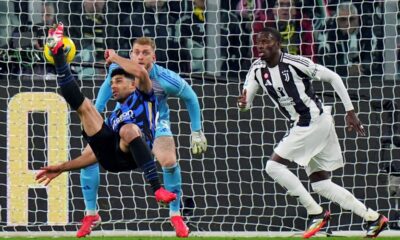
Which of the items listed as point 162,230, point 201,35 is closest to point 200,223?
point 162,230

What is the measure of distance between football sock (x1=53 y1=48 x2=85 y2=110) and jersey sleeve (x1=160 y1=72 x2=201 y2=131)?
1.84 meters

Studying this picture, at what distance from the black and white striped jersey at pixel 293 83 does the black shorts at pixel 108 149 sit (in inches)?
77.9

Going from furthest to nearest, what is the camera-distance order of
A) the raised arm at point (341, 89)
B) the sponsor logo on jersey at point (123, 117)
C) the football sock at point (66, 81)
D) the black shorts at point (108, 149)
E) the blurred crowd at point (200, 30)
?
the blurred crowd at point (200, 30), the raised arm at point (341, 89), the sponsor logo on jersey at point (123, 117), the black shorts at point (108, 149), the football sock at point (66, 81)

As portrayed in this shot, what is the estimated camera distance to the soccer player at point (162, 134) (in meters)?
13.7

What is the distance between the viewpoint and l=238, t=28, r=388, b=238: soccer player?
44.7 feet

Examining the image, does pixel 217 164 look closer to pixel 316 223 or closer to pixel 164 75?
pixel 164 75

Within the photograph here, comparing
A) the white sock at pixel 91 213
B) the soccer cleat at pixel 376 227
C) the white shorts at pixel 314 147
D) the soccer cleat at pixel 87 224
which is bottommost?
the soccer cleat at pixel 376 227

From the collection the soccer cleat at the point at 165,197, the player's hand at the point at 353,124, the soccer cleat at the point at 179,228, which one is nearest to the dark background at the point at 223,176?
the soccer cleat at the point at 179,228

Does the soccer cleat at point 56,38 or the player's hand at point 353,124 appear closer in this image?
the soccer cleat at point 56,38

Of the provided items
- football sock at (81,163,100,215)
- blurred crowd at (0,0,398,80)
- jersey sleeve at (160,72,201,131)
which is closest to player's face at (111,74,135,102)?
jersey sleeve at (160,72,201,131)

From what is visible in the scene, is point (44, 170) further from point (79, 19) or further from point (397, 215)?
point (397, 215)

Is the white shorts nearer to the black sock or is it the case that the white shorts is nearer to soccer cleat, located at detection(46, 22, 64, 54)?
the black sock

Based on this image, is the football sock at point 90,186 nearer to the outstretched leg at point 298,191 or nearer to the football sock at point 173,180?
the football sock at point 173,180

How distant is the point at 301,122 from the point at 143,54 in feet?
5.62
